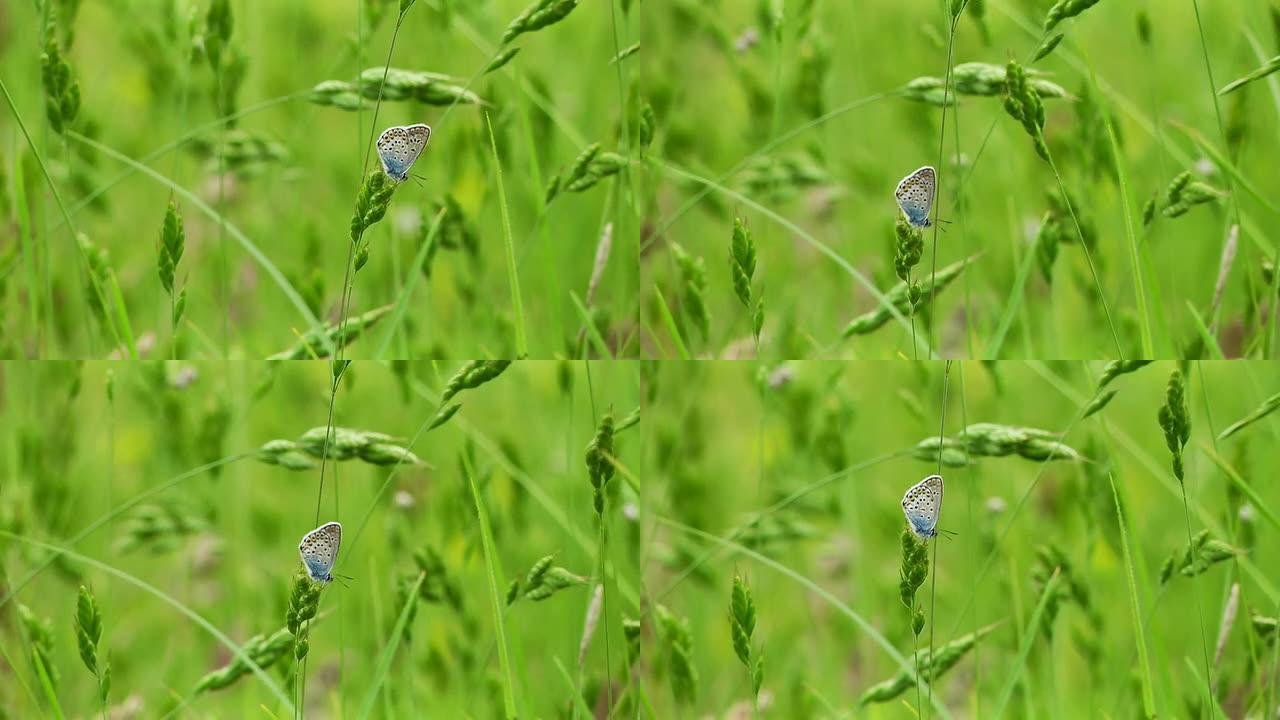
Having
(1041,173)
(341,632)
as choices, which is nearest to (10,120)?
(341,632)

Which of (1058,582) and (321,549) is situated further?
(1058,582)

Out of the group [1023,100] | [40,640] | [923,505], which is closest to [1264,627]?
[923,505]

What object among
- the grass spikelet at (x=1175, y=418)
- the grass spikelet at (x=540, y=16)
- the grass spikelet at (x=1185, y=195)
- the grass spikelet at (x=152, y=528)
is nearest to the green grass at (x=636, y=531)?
the grass spikelet at (x=152, y=528)

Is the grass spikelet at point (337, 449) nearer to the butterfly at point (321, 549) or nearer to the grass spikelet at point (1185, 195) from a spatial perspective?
the butterfly at point (321, 549)

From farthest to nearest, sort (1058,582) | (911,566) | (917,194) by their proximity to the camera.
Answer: (1058,582) < (917,194) < (911,566)

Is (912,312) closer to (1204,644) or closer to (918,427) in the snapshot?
(918,427)

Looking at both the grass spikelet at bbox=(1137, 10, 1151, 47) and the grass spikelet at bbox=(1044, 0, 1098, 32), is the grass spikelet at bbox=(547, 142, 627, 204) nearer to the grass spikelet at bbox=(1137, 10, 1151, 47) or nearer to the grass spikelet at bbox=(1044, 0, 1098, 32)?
the grass spikelet at bbox=(1044, 0, 1098, 32)

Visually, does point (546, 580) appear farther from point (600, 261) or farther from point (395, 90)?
point (395, 90)
